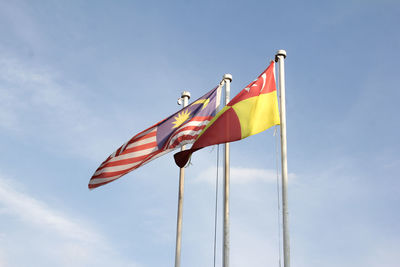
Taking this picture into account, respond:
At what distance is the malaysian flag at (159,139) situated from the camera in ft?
62.7

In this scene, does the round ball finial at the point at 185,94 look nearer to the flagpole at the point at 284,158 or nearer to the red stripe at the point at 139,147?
the red stripe at the point at 139,147

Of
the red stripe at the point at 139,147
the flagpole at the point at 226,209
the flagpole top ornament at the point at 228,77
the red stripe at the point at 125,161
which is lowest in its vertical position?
the flagpole at the point at 226,209

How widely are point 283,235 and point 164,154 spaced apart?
663 cm

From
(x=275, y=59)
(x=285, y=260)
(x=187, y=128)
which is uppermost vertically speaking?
(x=275, y=59)

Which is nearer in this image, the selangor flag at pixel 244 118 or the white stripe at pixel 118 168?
the selangor flag at pixel 244 118

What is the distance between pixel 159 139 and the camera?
19875 millimetres

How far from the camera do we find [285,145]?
1577 centimetres

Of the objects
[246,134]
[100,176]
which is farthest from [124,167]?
[246,134]

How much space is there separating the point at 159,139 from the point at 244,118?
4.39m

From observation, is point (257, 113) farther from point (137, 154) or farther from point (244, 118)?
Result: point (137, 154)

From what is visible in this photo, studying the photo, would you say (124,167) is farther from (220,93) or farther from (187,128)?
(220,93)

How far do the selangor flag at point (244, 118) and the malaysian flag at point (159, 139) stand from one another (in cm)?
214

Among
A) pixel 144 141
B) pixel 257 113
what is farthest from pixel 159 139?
pixel 257 113

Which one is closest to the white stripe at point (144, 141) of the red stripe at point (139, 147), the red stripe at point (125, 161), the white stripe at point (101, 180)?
the red stripe at point (139, 147)
